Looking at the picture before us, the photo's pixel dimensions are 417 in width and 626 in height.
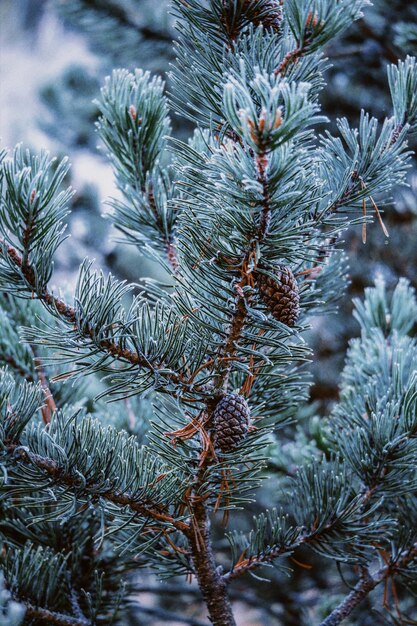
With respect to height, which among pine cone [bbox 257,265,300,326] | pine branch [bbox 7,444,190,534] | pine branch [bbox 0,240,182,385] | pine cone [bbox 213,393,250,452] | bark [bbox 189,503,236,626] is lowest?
bark [bbox 189,503,236,626]

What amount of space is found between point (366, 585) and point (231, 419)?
0.88 ft

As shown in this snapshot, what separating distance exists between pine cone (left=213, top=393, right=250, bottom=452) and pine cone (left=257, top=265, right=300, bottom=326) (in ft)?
0.25

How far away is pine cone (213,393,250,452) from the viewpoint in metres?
0.52

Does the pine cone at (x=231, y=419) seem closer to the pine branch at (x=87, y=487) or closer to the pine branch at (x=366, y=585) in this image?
the pine branch at (x=87, y=487)

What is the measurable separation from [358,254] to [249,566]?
3.74 ft

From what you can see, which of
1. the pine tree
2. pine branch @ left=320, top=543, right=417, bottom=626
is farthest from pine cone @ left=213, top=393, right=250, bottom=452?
pine branch @ left=320, top=543, right=417, bottom=626

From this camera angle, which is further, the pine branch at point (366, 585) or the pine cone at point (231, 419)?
the pine branch at point (366, 585)

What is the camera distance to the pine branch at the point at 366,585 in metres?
0.64

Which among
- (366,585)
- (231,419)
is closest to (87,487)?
(231,419)

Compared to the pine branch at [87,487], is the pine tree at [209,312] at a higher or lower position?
higher

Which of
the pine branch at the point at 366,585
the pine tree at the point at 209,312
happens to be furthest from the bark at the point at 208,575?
the pine branch at the point at 366,585

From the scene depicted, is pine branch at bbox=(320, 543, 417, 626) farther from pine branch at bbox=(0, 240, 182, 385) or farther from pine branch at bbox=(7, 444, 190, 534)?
pine branch at bbox=(0, 240, 182, 385)

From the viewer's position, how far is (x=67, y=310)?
51cm

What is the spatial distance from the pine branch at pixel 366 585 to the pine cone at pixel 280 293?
29 centimetres
